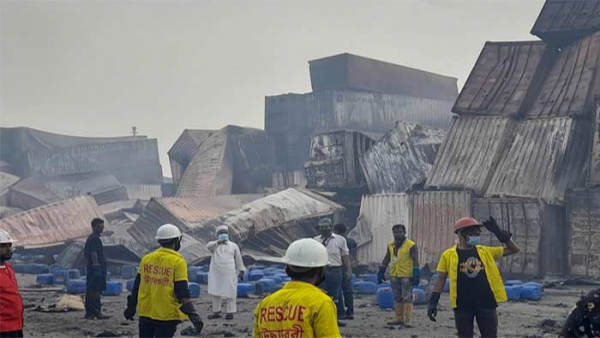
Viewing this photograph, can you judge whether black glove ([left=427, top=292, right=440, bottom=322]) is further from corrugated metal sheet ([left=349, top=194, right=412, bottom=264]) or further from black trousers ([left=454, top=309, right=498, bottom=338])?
corrugated metal sheet ([left=349, top=194, right=412, bottom=264])

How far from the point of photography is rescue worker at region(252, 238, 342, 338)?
169 inches

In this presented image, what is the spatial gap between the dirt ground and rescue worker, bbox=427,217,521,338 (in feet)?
11.5

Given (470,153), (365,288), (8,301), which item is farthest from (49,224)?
Result: (8,301)

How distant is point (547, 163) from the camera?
20.5 meters

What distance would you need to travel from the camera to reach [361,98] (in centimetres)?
3962

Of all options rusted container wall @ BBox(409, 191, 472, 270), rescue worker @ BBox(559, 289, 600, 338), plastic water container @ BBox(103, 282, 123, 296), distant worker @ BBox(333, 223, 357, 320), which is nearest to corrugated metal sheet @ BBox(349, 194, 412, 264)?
rusted container wall @ BBox(409, 191, 472, 270)

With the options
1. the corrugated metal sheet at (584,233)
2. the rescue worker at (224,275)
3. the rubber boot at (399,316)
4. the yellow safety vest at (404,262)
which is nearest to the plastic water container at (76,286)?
the rescue worker at (224,275)

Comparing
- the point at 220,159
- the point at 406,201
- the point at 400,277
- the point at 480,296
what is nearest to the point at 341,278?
the point at 400,277

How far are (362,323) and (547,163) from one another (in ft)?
34.7

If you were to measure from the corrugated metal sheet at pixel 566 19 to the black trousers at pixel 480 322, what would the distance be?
17916 millimetres

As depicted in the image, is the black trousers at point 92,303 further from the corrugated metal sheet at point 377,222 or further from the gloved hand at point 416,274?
the corrugated metal sheet at point 377,222

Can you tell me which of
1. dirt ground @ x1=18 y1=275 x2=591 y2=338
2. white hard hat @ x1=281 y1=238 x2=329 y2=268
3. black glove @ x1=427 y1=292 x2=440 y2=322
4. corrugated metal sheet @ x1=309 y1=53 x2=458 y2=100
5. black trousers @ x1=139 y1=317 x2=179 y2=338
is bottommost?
dirt ground @ x1=18 y1=275 x2=591 y2=338

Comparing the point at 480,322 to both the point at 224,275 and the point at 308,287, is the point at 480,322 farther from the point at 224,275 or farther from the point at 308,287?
the point at 224,275

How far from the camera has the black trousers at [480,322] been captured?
7379 millimetres
